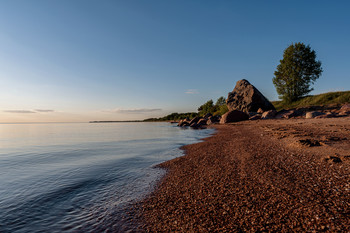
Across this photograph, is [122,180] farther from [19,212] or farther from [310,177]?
[310,177]

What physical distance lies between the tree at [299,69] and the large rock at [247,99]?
924cm

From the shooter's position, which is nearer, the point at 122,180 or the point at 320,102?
the point at 122,180

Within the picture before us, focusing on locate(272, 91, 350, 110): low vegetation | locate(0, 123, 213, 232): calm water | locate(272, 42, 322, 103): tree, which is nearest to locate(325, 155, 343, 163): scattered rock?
locate(0, 123, 213, 232): calm water

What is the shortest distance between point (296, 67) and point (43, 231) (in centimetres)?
5358

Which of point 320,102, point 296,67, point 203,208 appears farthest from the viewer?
point 296,67

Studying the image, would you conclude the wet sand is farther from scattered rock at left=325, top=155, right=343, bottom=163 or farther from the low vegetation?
the low vegetation

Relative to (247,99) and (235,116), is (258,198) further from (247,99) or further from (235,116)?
(247,99)

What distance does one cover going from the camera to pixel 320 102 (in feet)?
118

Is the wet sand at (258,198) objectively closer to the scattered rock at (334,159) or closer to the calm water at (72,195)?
the scattered rock at (334,159)

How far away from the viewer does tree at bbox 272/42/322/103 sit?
1658 inches

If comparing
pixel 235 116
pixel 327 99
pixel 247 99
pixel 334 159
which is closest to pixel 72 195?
pixel 334 159

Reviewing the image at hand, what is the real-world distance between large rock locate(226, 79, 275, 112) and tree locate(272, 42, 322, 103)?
924cm

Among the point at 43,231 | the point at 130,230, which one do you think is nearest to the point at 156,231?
the point at 130,230

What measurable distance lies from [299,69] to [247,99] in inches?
631
